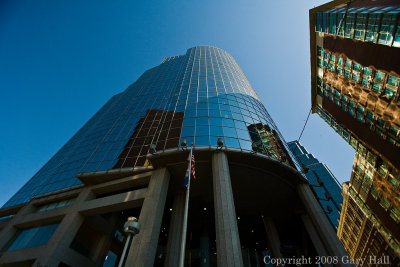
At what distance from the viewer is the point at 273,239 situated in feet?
94.5

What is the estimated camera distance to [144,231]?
17.3 m

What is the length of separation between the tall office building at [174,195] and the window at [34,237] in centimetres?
12

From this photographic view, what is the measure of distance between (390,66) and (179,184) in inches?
1178

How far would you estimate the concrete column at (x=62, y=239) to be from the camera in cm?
1891

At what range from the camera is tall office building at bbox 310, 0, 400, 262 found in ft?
89.3

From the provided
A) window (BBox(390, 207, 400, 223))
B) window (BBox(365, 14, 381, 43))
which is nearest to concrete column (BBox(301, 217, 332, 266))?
window (BBox(390, 207, 400, 223))

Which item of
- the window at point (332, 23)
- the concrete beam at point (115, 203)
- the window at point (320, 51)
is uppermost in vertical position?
the window at point (320, 51)

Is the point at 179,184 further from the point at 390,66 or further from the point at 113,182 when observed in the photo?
the point at 390,66

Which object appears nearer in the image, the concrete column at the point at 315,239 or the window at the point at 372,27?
the concrete column at the point at 315,239

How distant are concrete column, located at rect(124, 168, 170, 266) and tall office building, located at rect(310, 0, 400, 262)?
30.6m

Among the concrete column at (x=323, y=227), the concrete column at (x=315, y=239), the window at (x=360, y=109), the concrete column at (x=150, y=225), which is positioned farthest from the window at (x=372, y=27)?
the concrete column at (x=150, y=225)

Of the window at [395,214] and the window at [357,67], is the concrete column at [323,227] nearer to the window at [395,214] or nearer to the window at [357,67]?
the window at [357,67]

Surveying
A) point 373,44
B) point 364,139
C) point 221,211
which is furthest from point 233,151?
point 364,139

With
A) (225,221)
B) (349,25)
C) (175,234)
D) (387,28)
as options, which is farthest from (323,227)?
(349,25)
